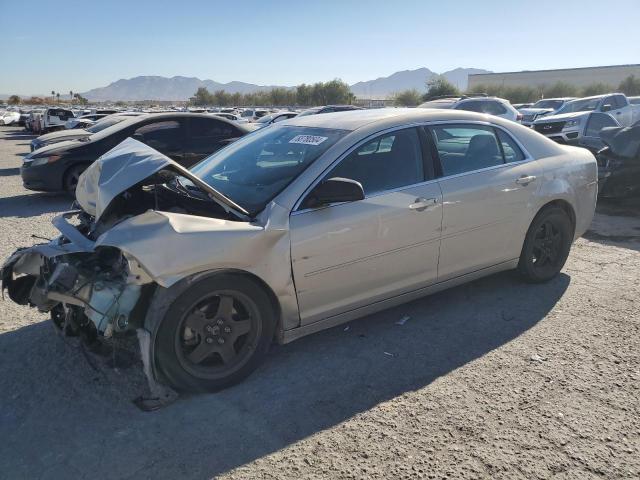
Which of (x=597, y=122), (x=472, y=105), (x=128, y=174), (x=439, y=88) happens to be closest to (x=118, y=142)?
(x=128, y=174)

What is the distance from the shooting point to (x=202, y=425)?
283 centimetres

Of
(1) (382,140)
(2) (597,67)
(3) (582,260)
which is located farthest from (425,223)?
(2) (597,67)

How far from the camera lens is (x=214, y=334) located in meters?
3.09

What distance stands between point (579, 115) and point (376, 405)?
45.0 feet

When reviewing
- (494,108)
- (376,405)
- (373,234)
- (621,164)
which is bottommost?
(376,405)

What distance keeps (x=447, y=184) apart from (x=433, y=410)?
68.9 inches

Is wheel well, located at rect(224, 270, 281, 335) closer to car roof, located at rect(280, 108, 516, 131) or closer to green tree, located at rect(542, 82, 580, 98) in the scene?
car roof, located at rect(280, 108, 516, 131)

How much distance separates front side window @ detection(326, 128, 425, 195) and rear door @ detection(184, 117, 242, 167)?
5.90 metres

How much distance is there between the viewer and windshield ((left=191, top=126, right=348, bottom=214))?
347 cm

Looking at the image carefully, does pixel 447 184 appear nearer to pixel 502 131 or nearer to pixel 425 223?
pixel 425 223

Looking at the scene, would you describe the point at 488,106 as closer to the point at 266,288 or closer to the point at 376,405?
the point at 266,288

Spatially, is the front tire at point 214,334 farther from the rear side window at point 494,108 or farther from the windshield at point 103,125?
the rear side window at point 494,108

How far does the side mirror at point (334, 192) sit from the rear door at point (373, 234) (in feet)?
0.20

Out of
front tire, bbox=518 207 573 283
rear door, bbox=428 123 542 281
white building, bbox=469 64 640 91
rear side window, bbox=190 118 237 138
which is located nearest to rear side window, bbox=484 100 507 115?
rear side window, bbox=190 118 237 138
